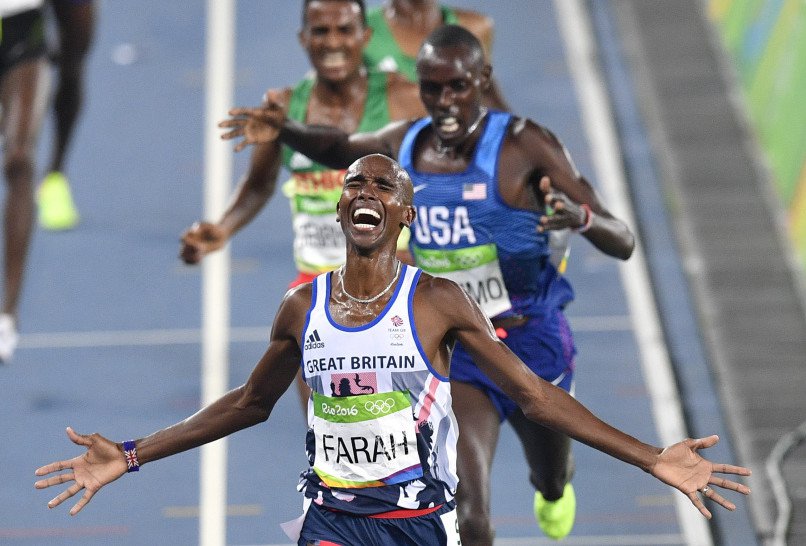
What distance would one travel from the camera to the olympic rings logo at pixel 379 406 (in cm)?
433

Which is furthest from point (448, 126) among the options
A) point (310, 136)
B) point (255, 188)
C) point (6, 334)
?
point (6, 334)

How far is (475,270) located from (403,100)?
116 centimetres

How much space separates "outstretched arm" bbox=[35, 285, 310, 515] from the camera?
4414 mm

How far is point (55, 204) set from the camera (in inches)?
382

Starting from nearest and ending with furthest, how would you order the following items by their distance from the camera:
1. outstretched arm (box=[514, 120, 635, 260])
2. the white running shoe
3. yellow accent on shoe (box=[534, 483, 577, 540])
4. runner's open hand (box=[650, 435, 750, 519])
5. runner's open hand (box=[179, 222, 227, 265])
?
runner's open hand (box=[650, 435, 750, 519]) < outstretched arm (box=[514, 120, 635, 260]) < runner's open hand (box=[179, 222, 227, 265]) < yellow accent on shoe (box=[534, 483, 577, 540]) < the white running shoe

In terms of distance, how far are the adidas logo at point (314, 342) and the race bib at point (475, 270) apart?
1197 mm

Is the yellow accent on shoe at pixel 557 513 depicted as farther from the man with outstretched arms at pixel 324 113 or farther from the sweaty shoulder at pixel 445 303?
the sweaty shoulder at pixel 445 303

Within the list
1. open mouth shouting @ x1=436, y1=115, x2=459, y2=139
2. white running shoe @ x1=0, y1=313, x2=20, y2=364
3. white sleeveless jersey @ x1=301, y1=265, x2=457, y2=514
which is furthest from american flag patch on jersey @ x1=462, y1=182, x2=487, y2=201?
white running shoe @ x1=0, y1=313, x2=20, y2=364

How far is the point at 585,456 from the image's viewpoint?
7676 mm

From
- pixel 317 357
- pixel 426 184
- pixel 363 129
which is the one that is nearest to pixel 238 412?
pixel 317 357

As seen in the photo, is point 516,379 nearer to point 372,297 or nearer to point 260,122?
point 372,297

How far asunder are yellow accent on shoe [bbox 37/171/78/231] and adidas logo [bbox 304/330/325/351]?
222 inches

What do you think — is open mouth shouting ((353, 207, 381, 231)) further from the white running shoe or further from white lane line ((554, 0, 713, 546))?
the white running shoe

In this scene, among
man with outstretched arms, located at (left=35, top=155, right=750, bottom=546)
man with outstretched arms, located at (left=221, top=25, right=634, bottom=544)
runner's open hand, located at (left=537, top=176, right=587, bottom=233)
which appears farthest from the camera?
man with outstretched arms, located at (left=221, top=25, right=634, bottom=544)
